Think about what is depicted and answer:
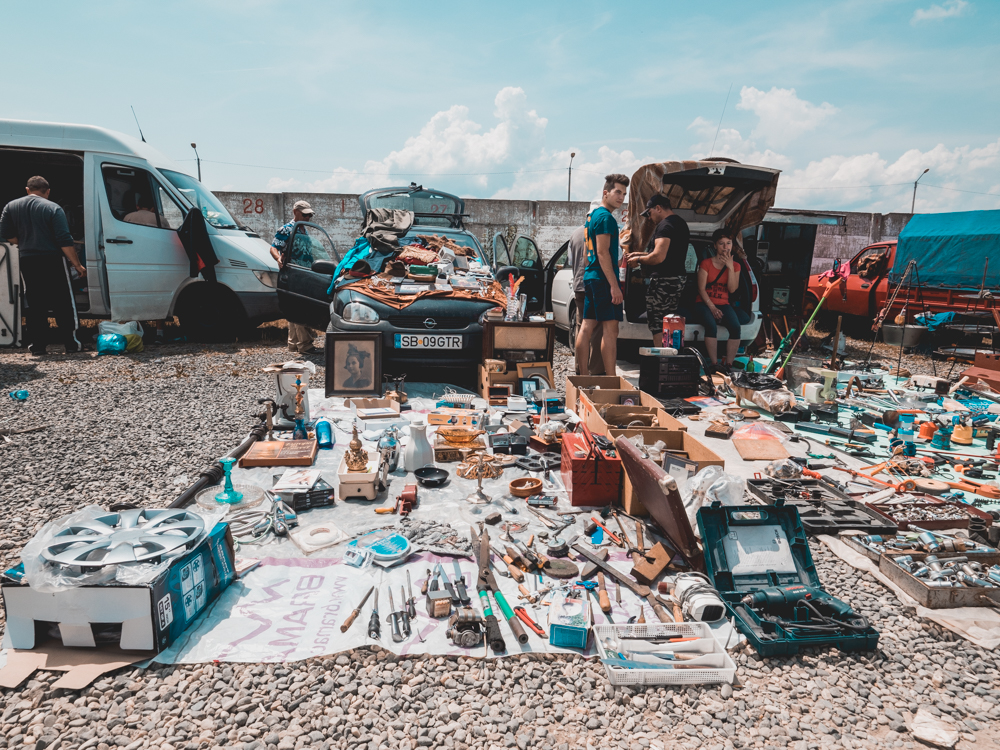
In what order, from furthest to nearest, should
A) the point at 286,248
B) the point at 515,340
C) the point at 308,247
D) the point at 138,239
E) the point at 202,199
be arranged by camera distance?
1. the point at 202,199
2. the point at 138,239
3. the point at 308,247
4. the point at 286,248
5. the point at 515,340

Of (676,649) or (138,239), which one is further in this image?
(138,239)

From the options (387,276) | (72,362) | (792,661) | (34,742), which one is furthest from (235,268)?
(792,661)

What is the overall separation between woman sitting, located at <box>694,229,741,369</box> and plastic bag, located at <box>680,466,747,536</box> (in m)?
3.91

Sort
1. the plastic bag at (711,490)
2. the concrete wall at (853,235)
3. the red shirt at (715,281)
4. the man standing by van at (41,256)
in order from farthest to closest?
the concrete wall at (853,235)
the man standing by van at (41,256)
the red shirt at (715,281)
the plastic bag at (711,490)

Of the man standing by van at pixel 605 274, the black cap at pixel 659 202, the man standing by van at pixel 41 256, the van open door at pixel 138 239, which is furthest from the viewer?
the van open door at pixel 138 239

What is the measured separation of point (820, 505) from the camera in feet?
11.9

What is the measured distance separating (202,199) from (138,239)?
1193 millimetres

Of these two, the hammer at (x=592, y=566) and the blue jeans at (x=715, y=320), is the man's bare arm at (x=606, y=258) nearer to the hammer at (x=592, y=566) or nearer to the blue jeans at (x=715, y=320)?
the blue jeans at (x=715, y=320)

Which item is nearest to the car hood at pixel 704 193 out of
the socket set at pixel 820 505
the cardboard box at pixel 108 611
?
the socket set at pixel 820 505

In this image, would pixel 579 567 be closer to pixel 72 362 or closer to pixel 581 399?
pixel 581 399

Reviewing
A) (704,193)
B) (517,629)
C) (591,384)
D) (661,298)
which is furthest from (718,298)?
(517,629)

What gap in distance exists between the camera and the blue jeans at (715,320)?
686 cm

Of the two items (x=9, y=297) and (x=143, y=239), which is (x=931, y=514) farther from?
(x=9, y=297)

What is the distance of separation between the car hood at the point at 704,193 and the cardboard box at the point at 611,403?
2.85m
